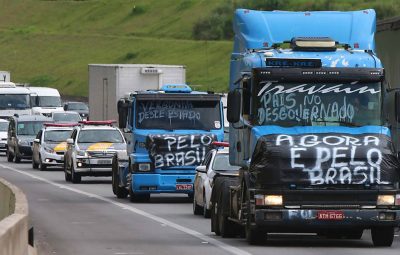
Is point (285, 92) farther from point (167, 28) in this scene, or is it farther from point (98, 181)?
point (167, 28)

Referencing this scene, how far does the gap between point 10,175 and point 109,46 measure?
80866mm

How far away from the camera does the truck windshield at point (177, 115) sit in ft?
109

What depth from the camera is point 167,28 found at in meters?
135

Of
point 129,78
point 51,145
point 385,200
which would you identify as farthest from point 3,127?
point 385,200

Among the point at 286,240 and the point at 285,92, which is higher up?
the point at 285,92

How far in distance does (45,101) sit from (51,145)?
2579 centimetres

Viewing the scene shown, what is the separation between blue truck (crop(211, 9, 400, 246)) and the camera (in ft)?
66.1

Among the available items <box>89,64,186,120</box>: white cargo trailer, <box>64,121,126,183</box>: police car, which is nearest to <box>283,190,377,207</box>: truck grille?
<box>64,121,126,183</box>: police car

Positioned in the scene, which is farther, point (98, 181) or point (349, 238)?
point (98, 181)

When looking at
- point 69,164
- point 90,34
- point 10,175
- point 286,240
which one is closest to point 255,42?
point 286,240

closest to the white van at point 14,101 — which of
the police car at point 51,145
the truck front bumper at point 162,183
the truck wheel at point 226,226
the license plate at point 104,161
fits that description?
the police car at point 51,145

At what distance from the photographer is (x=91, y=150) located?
143 ft

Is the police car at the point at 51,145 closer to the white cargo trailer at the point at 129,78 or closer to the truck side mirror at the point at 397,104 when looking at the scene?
the white cargo trailer at the point at 129,78

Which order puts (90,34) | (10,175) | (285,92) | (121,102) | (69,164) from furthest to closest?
(90,34) < (10,175) < (69,164) < (121,102) < (285,92)
